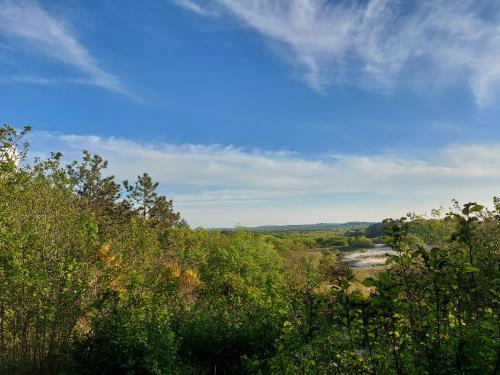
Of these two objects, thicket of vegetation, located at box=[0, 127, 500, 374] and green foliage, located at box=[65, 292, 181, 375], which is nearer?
thicket of vegetation, located at box=[0, 127, 500, 374]

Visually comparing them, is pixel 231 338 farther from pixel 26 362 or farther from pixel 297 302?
pixel 26 362

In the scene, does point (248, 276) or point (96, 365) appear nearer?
point (96, 365)

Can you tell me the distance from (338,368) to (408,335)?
3.40 ft

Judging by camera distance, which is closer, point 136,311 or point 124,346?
point 124,346

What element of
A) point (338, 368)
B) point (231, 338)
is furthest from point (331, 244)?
point (338, 368)

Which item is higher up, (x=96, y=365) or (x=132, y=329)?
(x=132, y=329)

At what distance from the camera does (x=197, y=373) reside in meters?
10.6

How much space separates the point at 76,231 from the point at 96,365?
3410mm

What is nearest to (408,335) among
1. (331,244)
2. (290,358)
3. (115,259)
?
(290,358)

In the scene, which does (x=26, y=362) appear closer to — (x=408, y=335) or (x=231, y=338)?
(x=231, y=338)

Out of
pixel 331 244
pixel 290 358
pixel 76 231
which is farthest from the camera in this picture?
pixel 331 244

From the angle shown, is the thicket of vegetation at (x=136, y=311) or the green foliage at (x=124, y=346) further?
the green foliage at (x=124, y=346)

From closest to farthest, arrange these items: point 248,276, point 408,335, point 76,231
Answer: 1. point 408,335
2. point 76,231
3. point 248,276

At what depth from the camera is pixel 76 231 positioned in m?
10.3
